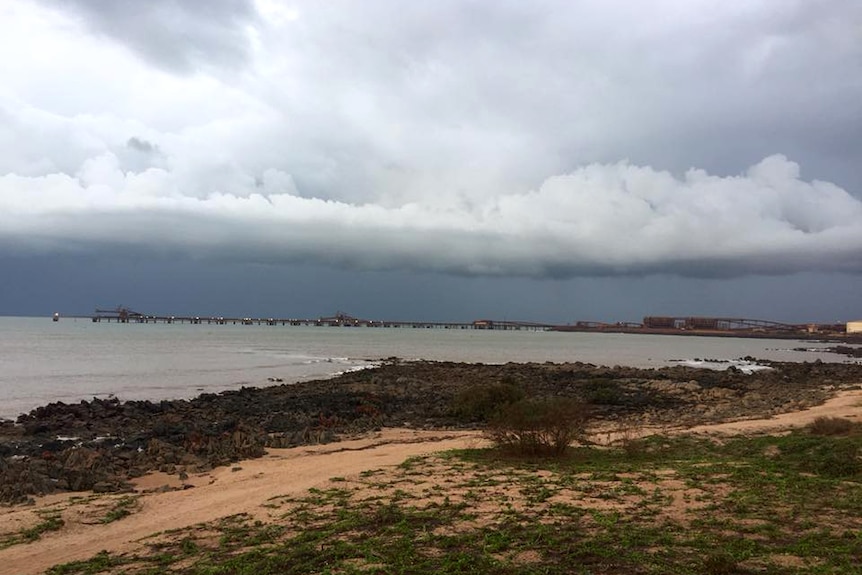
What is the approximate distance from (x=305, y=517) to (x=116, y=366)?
46.8m

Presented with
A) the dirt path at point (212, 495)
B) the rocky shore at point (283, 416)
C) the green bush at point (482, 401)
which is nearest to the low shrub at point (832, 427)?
the rocky shore at point (283, 416)

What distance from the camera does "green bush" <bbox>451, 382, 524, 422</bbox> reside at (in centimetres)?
2238

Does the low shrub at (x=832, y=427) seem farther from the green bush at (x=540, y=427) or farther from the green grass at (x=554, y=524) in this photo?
the green bush at (x=540, y=427)

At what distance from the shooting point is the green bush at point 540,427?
12.8 metres

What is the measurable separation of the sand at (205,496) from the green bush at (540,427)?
2364 mm

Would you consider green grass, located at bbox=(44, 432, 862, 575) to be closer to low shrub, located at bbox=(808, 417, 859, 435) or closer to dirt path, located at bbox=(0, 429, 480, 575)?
dirt path, located at bbox=(0, 429, 480, 575)

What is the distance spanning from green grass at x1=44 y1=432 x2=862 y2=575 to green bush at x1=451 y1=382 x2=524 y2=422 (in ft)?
34.1

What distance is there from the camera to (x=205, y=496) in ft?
36.7

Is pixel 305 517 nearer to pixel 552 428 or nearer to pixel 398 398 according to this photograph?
pixel 552 428

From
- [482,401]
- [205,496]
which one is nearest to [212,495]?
[205,496]

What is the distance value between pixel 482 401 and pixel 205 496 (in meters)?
13.1

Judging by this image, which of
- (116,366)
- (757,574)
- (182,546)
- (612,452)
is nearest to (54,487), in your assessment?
(182,546)

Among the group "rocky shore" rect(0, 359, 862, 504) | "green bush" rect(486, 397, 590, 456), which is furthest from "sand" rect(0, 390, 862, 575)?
"green bush" rect(486, 397, 590, 456)

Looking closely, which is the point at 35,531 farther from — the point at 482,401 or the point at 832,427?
the point at 832,427
